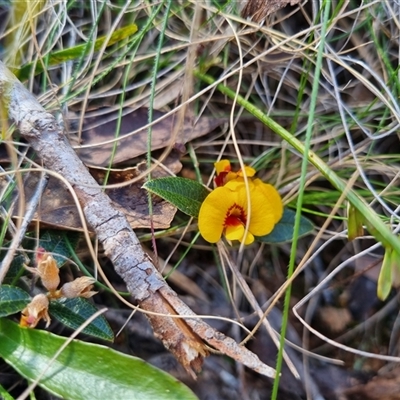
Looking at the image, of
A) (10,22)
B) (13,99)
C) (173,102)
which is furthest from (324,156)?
(10,22)

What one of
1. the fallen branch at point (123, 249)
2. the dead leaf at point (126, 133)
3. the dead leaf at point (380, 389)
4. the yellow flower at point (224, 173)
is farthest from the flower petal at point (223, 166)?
the dead leaf at point (380, 389)

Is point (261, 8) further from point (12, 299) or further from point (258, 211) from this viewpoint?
point (12, 299)

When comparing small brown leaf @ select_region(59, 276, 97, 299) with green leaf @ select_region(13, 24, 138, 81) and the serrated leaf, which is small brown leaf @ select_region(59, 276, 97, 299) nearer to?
the serrated leaf

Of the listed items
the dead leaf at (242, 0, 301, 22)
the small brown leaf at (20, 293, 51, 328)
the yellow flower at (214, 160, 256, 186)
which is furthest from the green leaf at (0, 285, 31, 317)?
the dead leaf at (242, 0, 301, 22)

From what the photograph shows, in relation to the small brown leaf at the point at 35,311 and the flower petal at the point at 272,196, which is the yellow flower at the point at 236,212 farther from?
the small brown leaf at the point at 35,311

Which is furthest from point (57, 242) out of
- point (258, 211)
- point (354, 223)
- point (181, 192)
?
point (354, 223)

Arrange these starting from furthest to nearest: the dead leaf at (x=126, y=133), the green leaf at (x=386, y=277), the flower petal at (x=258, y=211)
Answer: the dead leaf at (x=126, y=133)
the flower petal at (x=258, y=211)
the green leaf at (x=386, y=277)
